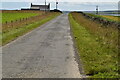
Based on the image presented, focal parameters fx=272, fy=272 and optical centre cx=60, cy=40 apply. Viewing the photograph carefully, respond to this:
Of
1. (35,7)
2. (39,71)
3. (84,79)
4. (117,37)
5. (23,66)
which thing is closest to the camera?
(84,79)

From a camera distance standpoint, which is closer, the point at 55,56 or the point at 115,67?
the point at 115,67

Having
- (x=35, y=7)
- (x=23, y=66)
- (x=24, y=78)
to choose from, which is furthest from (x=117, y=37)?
(x=35, y=7)

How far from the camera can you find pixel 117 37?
17344 mm

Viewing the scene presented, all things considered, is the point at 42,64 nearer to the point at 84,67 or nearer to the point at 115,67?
the point at 84,67

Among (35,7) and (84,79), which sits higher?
(35,7)

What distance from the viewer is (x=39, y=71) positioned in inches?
378

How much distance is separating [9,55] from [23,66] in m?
2.85

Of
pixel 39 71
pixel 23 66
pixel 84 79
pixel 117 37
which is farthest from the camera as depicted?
pixel 117 37

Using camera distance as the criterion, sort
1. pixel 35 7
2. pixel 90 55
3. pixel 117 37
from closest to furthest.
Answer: pixel 90 55 → pixel 117 37 → pixel 35 7

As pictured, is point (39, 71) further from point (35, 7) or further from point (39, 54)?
point (35, 7)

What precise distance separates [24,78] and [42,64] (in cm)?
232

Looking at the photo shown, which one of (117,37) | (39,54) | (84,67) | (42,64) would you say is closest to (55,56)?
(39,54)

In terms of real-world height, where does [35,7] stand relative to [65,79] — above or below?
above

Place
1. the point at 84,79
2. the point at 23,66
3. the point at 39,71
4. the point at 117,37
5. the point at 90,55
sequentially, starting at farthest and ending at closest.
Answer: the point at 117,37 → the point at 90,55 → the point at 23,66 → the point at 39,71 → the point at 84,79
